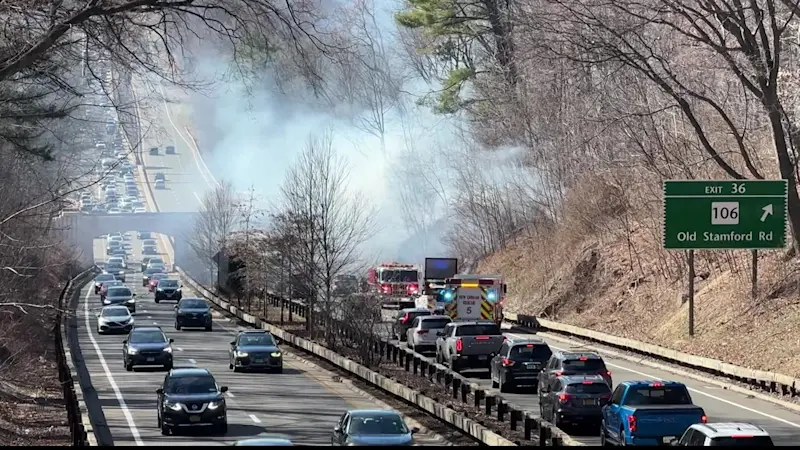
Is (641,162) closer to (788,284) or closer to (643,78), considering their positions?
(643,78)

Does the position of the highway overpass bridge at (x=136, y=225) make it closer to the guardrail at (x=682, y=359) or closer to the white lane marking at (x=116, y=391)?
the white lane marking at (x=116, y=391)

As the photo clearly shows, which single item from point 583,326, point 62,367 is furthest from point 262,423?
point 583,326

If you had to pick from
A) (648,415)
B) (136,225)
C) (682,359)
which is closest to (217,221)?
(136,225)

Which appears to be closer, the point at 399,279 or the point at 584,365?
the point at 584,365

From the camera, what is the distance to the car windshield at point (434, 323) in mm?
46750

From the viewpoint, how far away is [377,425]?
76.8ft

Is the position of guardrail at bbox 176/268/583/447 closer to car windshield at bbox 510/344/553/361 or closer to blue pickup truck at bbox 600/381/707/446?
blue pickup truck at bbox 600/381/707/446

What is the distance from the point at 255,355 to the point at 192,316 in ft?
60.2

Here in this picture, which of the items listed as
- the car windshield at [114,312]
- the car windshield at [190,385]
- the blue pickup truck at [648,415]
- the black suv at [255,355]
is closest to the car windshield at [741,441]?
the blue pickup truck at [648,415]

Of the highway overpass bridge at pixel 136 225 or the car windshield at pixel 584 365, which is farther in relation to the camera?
the highway overpass bridge at pixel 136 225

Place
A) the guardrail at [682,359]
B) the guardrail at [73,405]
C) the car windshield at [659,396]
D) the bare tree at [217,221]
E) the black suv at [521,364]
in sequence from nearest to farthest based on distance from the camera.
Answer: the guardrail at [73,405], the car windshield at [659,396], the guardrail at [682,359], the black suv at [521,364], the bare tree at [217,221]

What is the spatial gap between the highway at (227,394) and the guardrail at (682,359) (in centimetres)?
1006

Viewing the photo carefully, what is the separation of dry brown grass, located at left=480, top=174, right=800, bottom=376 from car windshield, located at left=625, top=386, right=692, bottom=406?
1200 cm

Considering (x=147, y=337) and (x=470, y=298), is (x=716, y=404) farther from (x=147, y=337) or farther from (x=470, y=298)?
(x=470, y=298)
